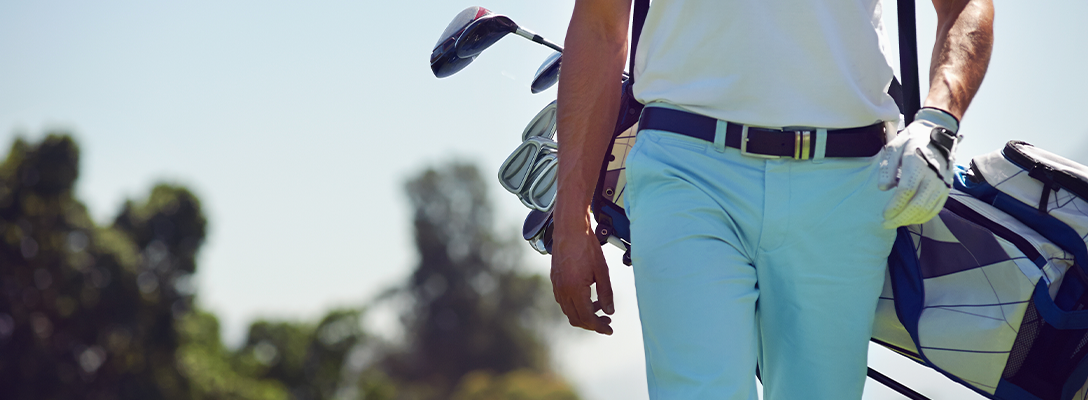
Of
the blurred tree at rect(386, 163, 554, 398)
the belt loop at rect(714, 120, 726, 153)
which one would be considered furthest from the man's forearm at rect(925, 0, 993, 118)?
the blurred tree at rect(386, 163, 554, 398)

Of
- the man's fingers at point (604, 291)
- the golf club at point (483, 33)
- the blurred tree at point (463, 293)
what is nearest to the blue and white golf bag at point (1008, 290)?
the man's fingers at point (604, 291)

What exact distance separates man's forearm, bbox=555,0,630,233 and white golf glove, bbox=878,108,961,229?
628 mm

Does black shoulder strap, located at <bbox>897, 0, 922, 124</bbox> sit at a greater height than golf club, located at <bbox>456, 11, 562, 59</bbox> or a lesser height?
lesser

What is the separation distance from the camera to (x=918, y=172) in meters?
1.85

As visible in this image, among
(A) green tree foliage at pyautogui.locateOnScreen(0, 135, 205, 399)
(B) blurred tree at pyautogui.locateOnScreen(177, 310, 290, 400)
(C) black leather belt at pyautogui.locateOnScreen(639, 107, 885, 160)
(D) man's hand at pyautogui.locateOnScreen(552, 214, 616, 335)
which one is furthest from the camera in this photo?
(B) blurred tree at pyautogui.locateOnScreen(177, 310, 290, 400)

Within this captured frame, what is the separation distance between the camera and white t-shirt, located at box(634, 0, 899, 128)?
2.08 m

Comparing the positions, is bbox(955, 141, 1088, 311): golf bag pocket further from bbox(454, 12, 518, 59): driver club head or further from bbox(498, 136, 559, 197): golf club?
bbox(454, 12, 518, 59): driver club head

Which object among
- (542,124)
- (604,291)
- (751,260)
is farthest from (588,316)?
(542,124)

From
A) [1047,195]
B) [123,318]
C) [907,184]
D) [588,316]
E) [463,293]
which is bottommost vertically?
[1047,195]

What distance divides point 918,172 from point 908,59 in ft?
2.18

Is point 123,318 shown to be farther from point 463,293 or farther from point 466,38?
point 463,293

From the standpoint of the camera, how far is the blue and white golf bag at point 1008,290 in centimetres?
226

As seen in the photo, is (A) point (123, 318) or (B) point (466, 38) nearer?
(B) point (466, 38)

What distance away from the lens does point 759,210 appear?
6.64 ft
